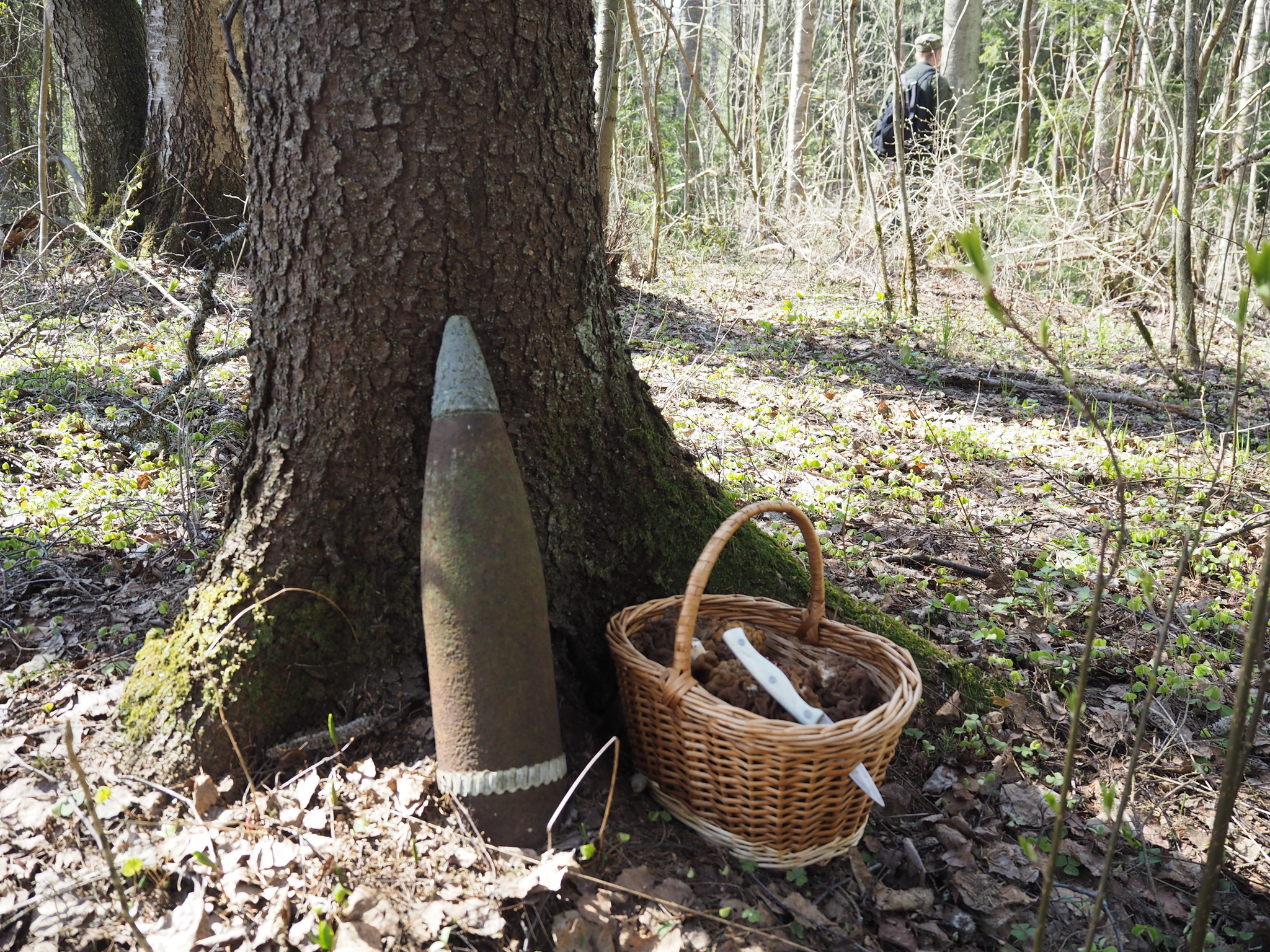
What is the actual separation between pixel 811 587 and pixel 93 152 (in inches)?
255

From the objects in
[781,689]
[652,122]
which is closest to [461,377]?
[781,689]

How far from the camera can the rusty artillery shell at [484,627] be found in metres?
1.69

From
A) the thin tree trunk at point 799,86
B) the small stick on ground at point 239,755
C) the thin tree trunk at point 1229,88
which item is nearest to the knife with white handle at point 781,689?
the small stick on ground at point 239,755

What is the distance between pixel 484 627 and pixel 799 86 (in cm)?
1038

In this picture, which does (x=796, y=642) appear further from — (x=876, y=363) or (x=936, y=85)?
(x=936, y=85)

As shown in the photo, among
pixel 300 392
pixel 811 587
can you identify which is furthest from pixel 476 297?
pixel 811 587

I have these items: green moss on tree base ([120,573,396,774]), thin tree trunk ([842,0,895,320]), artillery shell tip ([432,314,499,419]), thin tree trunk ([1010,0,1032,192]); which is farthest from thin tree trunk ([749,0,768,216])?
green moss on tree base ([120,573,396,774])

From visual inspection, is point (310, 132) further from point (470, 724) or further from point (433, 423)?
point (470, 724)

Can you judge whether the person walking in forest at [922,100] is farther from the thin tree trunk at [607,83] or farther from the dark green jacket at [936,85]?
the thin tree trunk at [607,83]

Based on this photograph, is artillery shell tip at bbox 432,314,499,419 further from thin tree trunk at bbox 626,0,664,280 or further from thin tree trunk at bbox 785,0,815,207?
thin tree trunk at bbox 785,0,815,207

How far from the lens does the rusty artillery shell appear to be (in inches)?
66.4

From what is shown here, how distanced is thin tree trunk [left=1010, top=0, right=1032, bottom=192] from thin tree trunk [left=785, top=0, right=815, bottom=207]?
7.24 ft

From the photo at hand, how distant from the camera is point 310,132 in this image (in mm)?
1751

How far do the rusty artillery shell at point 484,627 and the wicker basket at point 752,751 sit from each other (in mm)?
260
